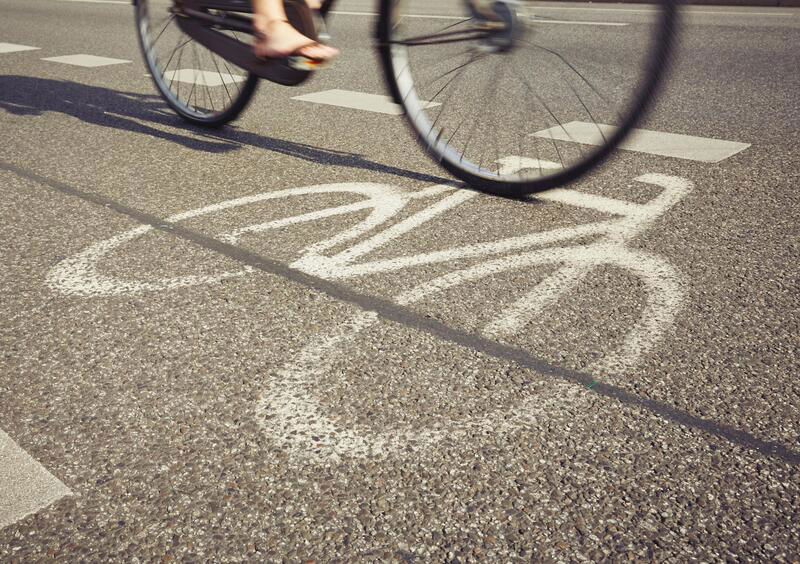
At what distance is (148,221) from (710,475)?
231 centimetres

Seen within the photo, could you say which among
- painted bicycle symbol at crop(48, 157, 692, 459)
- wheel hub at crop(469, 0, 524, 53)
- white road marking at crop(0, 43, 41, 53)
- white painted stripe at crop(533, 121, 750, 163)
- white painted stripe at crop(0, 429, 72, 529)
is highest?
wheel hub at crop(469, 0, 524, 53)

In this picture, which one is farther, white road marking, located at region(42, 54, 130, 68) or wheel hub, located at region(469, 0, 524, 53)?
white road marking, located at region(42, 54, 130, 68)

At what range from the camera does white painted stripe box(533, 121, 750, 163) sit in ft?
13.2

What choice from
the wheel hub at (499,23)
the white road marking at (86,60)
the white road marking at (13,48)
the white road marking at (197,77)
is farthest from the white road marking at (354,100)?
the white road marking at (13,48)


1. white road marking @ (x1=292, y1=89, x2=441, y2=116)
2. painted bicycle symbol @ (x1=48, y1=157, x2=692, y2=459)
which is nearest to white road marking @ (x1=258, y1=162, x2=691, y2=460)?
painted bicycle symbol @ (x1=48, y1=157, x2=692, y2=459)

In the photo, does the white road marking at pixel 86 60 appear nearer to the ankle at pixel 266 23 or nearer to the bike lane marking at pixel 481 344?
the ankle at pixel 266 23

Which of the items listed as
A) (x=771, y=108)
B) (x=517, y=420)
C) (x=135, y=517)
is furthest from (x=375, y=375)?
(x=771, y=108)

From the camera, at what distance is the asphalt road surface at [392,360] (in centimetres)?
165

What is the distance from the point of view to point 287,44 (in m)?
3.42

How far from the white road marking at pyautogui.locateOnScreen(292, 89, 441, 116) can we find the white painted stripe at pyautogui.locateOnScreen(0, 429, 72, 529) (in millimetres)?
3624

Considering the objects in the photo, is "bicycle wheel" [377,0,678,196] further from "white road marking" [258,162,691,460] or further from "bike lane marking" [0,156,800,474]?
"bike lane marking" [0,156,800,474]

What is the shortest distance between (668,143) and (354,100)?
2178mm

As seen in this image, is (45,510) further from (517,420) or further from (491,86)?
(491,86)

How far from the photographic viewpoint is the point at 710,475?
176 cm
